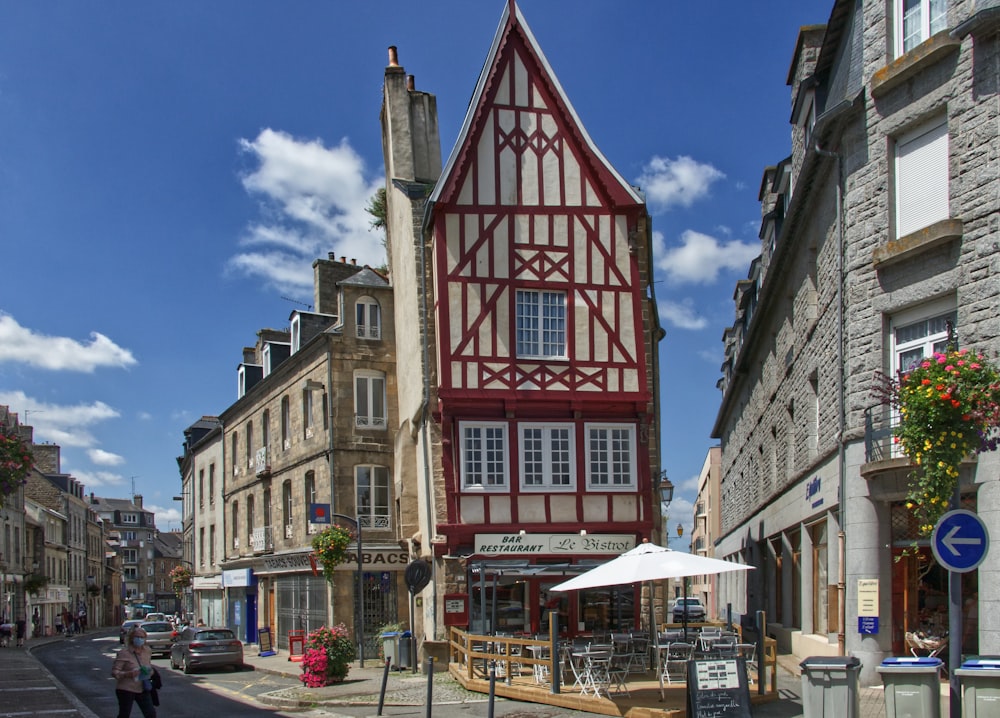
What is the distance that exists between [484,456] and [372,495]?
6.18m

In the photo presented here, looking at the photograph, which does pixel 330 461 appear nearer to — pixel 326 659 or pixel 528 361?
pixel 528 361

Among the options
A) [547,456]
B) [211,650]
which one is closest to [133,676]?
[547,456]

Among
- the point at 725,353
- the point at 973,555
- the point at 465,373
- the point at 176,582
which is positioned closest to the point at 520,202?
the point at 465,373

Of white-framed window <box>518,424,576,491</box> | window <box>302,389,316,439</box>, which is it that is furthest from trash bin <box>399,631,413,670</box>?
window <box>302,389,316,439</box>

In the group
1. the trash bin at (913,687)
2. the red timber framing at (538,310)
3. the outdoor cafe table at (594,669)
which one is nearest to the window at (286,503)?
the red timber framing at (538,310)

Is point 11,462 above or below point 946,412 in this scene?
below

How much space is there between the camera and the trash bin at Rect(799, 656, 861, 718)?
33.6ft

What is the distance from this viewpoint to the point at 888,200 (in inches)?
554

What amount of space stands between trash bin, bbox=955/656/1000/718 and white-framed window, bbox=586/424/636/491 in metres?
12.1

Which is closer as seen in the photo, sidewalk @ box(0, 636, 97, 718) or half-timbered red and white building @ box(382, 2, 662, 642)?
sidewalk @ box(0, 636, 97, 718)

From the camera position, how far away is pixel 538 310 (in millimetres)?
21234

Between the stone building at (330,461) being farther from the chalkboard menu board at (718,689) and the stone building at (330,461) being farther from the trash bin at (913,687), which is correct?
the trash bin at (913,687)

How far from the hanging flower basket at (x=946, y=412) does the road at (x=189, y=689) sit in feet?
30.8

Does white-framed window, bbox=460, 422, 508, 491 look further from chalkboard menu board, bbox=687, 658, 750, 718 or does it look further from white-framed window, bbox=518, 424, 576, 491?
chalkboard menu board, bbox=687, 658, 750, 718
